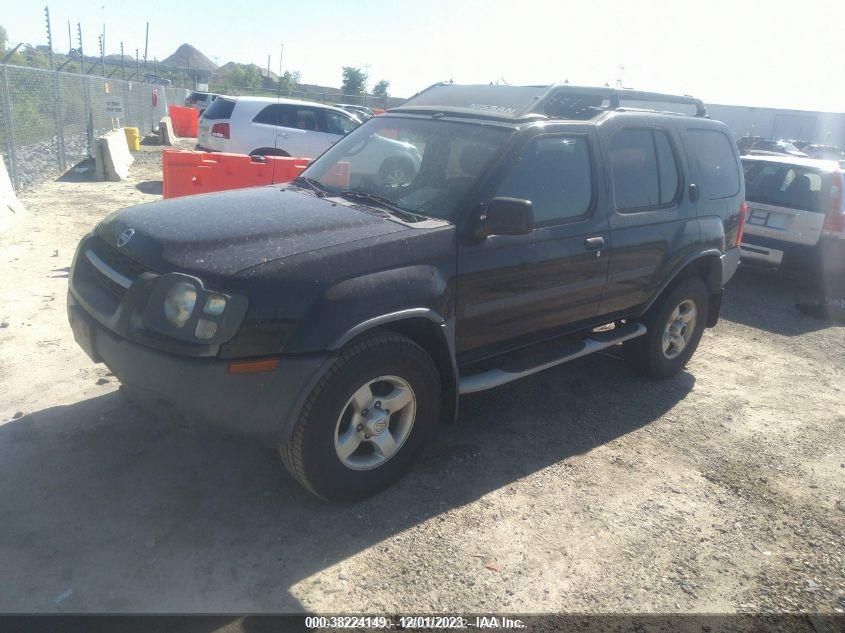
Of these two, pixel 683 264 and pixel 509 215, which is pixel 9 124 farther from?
pixel 683 264

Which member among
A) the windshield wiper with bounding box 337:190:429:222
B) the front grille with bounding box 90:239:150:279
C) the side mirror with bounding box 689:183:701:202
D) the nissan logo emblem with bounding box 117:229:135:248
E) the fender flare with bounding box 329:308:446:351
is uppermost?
the side mirror with bounding box 689:183:701:202

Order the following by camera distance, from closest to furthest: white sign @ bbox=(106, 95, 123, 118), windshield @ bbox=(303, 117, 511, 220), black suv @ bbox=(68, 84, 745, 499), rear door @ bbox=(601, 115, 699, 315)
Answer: black suv @ bbox=(68, 84, 745, 499)
windshield @ bbox=(303, 117, 511, 220)
rear door @ bbox=(601, 115, 699, 315)
white sign @ bbox=(106, 95, 123, 118)

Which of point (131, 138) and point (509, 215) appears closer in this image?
point (509, 215)

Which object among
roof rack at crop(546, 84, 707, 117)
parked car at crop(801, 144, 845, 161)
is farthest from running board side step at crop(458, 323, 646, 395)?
parked car at crop(801, 144, 845, 161)

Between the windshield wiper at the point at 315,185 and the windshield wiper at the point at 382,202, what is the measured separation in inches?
4.7

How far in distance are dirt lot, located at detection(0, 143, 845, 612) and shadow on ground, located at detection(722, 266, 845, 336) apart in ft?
7.32

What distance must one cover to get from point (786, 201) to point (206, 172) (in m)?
7.07

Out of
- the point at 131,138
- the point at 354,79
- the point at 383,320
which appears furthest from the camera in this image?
the point at 354,79

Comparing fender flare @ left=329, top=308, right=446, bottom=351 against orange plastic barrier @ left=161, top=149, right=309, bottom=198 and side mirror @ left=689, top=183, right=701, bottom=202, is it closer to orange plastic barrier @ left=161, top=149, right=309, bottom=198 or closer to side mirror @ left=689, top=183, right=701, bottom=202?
side mirror @ left=689, top=183, right=701, bottom=202

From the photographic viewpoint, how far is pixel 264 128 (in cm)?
1270

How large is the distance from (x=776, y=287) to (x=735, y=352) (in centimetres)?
322

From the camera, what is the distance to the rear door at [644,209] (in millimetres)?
4320

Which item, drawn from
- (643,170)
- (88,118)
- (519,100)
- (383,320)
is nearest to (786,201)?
(643,170)

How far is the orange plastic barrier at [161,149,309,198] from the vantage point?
6.86 metres
